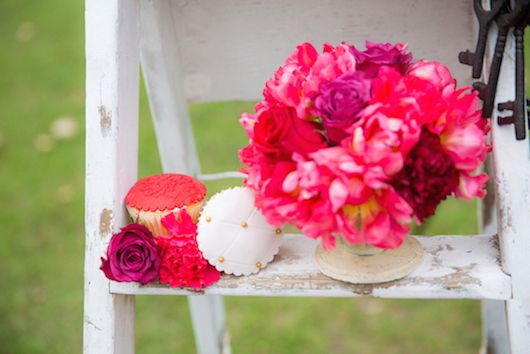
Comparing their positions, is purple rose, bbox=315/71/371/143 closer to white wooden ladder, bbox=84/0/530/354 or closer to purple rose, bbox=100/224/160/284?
white wooden ladder, bbox=84/0/530/354

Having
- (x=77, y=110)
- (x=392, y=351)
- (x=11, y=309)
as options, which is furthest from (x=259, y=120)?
(x=77, y=110)

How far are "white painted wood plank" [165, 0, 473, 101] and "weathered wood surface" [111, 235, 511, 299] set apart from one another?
0.42 metres

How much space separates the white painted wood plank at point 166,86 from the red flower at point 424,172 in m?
0.69

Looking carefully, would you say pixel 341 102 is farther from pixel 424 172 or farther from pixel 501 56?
pixel 501 56

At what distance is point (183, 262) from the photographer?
1.02m

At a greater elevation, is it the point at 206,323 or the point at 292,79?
the point at 292,79

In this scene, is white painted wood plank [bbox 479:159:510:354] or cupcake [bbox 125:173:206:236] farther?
white painted wood plank [bbox 479:159:510:354]

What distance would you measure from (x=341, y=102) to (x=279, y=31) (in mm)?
504

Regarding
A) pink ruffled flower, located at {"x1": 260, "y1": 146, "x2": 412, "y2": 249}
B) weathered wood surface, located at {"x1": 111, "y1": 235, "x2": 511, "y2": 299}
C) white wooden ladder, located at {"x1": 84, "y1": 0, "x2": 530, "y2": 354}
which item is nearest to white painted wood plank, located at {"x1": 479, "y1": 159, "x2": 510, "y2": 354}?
white wooden ladder, located at {"x1": 84, "y1": 0, "x2": 530, "y2": 354}

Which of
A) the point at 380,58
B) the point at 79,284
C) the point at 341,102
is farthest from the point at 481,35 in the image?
the point at 79,284

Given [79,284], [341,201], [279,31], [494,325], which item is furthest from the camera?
[79,284]

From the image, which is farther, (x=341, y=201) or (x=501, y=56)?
(x=501, y=56)

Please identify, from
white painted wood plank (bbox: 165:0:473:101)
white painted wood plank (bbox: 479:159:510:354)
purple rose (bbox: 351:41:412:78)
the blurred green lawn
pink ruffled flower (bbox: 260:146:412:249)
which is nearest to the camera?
pink ruffled flower (bbox: 260:146:412:249)

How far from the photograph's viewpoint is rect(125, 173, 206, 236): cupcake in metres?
1.05
